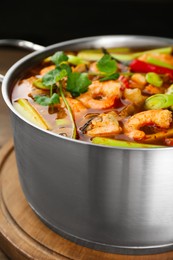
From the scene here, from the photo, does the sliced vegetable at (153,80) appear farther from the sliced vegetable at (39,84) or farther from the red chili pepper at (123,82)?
the sliced vegetable at (39,84)

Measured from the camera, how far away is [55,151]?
1.88m

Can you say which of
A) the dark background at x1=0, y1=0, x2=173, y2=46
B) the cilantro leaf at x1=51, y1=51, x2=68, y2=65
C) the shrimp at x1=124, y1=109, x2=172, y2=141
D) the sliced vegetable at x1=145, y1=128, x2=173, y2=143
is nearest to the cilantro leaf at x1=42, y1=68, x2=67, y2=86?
the cilantro leaf at x1=51, y1=51, x2=68, y2=65

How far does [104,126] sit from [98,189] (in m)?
0.25

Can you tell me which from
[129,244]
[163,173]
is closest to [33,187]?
[129,244]

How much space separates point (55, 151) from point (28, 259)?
50cm

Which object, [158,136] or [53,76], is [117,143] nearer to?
[158,136]

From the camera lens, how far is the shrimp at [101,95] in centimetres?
218

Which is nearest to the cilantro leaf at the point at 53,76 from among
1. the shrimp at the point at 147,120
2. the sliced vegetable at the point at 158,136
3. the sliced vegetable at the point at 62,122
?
the sliced vegetable at the point at 62,122

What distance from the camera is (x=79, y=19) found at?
4.15 meters

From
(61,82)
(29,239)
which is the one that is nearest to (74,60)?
(61,82)

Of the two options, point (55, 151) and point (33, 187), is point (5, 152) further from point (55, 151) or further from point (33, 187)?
point (55, 151)

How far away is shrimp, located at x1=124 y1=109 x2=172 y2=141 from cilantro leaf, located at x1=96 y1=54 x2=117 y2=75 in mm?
370

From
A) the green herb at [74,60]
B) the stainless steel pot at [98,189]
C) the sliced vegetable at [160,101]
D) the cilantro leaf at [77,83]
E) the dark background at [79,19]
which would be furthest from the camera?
the dark background at [79,19]

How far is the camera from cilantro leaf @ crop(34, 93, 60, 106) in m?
2.15
